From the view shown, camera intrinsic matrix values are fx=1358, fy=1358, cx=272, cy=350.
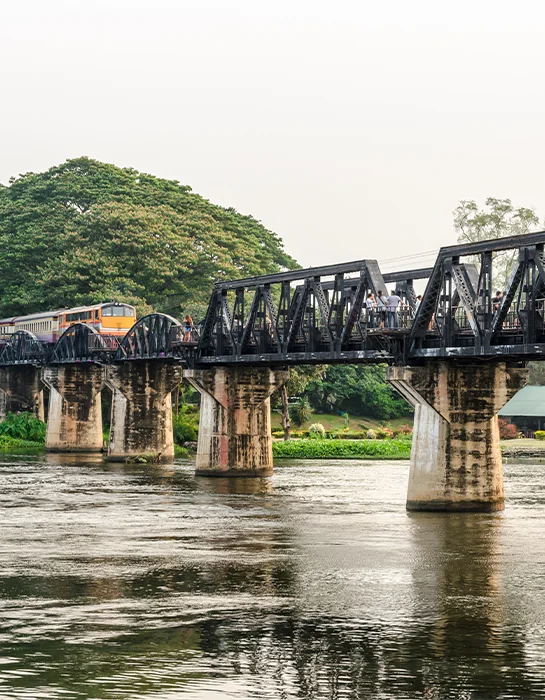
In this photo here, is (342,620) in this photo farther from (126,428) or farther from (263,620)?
(126,428)

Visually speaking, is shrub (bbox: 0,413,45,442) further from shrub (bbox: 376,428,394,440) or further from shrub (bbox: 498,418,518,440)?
shrub (bbox: 498,418,518,440)

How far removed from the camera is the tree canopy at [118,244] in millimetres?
123312

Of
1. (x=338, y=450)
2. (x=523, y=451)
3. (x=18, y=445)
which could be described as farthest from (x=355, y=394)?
(x=18, y=445)

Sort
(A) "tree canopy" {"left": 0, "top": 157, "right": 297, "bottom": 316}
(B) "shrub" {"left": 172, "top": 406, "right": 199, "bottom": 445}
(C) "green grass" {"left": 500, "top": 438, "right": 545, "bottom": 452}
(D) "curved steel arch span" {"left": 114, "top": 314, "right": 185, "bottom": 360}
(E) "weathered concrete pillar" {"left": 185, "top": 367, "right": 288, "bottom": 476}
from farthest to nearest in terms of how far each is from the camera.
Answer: (A) "tree canopy" {"left": 0, "top": 157, "right": 297, "bottom": 316}
(C) "green grass" {"left": 500, "top": 438, "right": 545, "bottom": 452}
(B) "shrub" {"left": 172, "top": 406, "right": 199, "bottom": 445}
(D) "curved steel arch span" {"left": 114, "top": 314, "right": 185, "bottom": 360}
(E) "weathered concrete pillar" {"left": 185, "top": 367, "right": 288, "bottom": 476}

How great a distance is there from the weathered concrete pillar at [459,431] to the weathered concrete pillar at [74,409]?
54341 millimetres

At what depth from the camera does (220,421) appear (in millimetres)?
71188

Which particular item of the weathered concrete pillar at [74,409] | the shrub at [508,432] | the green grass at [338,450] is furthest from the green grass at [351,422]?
the weathered concrete pillar at [74,409]

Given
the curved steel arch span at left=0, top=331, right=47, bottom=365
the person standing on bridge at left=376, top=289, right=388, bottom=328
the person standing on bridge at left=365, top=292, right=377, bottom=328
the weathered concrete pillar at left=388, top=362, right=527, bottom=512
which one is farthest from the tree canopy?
the weathered concrete pillar at left=388, top=362, right=527, bottom=512

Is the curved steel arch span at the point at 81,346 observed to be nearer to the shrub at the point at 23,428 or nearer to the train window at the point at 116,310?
the train window at the point at 116,310

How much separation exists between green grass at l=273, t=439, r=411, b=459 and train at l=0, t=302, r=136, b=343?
14492 mm

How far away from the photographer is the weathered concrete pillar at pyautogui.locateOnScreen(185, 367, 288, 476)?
71125mm

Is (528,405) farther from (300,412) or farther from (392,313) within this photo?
(392,313)

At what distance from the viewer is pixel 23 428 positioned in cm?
11238

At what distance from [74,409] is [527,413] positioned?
41.2 m
